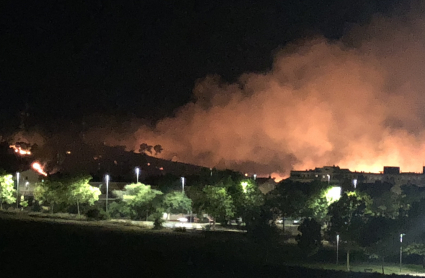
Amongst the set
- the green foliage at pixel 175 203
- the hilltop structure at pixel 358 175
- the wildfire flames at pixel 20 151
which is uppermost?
the wildfire flames at pixel 20 151

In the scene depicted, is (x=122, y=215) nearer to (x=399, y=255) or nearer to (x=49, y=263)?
(x=399, y=255)

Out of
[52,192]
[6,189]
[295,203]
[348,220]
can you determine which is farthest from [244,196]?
[6,189]

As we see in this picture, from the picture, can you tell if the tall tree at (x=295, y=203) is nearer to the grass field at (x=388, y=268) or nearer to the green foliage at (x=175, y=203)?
the green foliage at (x=175, y=203)

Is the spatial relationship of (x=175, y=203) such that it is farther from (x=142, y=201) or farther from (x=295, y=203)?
(x=295, y=203)

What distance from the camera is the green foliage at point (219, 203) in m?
39.6

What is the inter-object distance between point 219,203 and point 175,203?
3.78 m

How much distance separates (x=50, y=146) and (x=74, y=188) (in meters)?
56.0

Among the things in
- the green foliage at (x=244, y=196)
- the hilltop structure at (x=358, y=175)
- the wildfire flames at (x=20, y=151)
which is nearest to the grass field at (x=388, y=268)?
the green foliage at (x=244, y=196)

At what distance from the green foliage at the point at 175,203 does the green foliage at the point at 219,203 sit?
2358mm

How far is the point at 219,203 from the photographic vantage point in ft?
130

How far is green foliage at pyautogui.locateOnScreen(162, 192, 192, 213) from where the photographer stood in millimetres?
41156

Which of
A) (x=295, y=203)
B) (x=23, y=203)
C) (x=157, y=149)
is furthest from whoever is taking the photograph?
(x=157, y=149)

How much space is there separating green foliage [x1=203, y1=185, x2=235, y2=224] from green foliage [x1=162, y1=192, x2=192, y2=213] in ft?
7.74

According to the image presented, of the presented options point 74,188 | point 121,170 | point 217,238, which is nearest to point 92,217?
point 74,188
